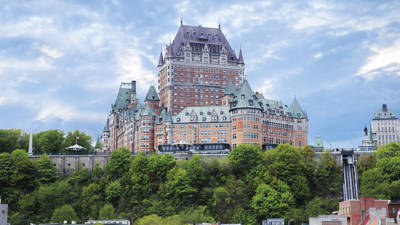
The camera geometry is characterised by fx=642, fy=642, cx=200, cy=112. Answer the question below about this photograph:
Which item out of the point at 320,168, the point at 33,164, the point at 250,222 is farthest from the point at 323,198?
the point at 33,164

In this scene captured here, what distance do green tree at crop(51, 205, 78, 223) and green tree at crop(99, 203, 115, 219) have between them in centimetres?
628

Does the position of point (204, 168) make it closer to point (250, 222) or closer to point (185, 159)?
point (185, 159)

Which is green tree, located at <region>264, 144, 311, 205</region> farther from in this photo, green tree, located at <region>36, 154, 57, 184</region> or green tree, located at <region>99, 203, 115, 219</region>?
green tree, located at <region>36, 154, 57, 184</region>

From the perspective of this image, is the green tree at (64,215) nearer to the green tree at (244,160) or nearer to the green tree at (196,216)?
the green tree at (196,216)

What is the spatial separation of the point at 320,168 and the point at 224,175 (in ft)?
86.7

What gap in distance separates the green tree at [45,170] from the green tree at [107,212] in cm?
2449

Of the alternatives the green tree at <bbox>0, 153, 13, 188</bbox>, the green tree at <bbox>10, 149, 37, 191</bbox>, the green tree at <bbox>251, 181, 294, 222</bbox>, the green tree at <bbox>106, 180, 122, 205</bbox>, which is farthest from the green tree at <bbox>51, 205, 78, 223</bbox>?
the green tree at <bbox>251, 181, 294, 222</bbox>

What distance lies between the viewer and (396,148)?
177 m

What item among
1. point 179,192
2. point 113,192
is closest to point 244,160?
point 179,192

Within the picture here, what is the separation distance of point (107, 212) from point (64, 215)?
1038 centimetres

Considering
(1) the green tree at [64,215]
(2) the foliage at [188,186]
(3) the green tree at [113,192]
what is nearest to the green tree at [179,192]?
(2) the foliage at [188,186]

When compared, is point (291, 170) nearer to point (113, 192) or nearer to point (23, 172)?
point (113, 192)

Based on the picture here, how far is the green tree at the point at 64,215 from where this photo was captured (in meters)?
154

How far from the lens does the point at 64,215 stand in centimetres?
15562
